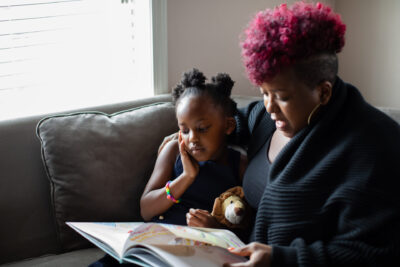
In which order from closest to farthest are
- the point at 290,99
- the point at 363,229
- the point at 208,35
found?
the point at 363,229
the point at 290,99
the point at 208,35

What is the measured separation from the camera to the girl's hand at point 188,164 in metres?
Answer: 1.52

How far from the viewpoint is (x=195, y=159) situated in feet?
5.16

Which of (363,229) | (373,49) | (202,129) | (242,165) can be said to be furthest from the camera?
(373,49)

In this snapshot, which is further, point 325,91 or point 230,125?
point 230,125

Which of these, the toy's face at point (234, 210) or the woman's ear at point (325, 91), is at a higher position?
the woman's ear at point (325, 91)

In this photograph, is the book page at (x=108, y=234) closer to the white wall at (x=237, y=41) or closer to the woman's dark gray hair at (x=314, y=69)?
the woman's dark gray hair at (x=314, y=69)

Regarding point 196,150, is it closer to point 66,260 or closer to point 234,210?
point 234,210

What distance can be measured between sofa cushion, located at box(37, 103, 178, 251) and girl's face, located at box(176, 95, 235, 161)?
27 cm

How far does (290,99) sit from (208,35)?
3.76 ft

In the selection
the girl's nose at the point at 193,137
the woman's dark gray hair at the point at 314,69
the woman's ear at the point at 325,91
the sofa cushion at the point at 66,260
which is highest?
the woman's dark gray hair at the point at 314,69

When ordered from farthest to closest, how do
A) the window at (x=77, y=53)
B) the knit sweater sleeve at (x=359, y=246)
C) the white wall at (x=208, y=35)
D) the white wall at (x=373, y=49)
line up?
the white wall at (x=373, y=49) < the white wall at (x=208, y=35) < the window at (x=77, y=53) < the knit sweater sleeve at (x=359, y=246)

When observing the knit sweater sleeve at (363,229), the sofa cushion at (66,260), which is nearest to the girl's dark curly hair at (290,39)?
the knit sweater sleeve at (363,229)

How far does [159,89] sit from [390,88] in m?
1.34

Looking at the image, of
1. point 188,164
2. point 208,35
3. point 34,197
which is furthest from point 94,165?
point 208,35
